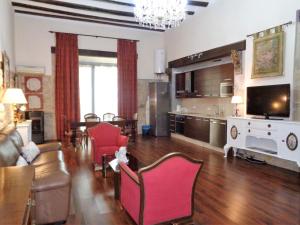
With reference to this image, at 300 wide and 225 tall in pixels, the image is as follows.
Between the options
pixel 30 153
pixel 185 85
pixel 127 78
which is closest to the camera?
pixel 30 153

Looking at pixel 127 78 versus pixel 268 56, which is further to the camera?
pixel 127 78

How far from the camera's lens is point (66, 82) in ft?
25.2

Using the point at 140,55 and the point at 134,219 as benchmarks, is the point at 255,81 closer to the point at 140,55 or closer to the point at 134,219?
the point at 134,219

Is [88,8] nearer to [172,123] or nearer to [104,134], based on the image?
[104,134]

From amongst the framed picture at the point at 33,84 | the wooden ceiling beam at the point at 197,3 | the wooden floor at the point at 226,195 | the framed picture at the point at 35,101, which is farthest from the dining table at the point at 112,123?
the wooden ceiling beam at the point at 197,3

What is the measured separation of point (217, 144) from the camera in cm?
593

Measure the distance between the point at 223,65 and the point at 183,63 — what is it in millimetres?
1817

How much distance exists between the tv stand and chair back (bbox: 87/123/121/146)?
2.58 metres

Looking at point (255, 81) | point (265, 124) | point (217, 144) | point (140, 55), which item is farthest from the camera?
point (140, 55)

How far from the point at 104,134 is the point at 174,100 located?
14.1 feet

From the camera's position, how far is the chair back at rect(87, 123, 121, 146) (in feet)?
15.4

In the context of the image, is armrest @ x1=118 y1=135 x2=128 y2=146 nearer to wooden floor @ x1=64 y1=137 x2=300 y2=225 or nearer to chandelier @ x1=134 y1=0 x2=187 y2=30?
wooden floor @ x1=64 y1=137 x2=300 y2=225

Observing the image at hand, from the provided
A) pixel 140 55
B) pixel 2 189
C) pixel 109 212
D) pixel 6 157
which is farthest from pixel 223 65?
pixel 2 189

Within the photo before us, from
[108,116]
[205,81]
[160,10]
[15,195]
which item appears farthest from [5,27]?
[205,81]
